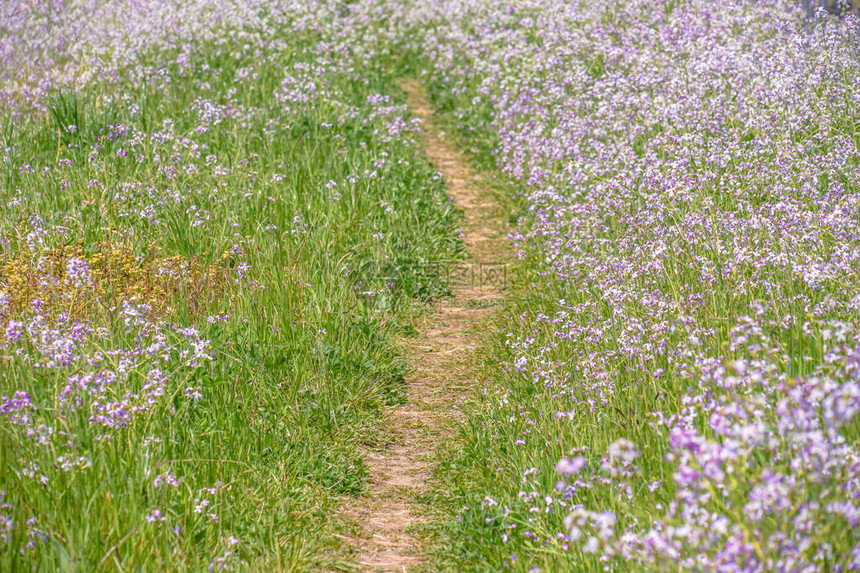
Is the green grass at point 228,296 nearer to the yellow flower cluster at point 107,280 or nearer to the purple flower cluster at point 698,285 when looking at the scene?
the yellow flower cluster at point 107,280

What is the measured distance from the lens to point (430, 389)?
5.91 metres

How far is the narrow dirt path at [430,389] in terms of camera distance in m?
4.37

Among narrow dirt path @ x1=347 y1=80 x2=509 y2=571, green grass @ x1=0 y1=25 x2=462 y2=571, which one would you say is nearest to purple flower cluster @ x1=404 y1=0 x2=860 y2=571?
narrow dirt path @ x1=347 y1=80 x2=509 y2=571

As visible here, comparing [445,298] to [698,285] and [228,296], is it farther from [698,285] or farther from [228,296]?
[698,285]

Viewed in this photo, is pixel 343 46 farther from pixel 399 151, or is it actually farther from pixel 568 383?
pixel 568 383

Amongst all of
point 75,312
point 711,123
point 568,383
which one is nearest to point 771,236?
point 568,383

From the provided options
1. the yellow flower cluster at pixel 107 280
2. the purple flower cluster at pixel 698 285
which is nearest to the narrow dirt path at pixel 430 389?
the purple flower cluster at pixel 698 285

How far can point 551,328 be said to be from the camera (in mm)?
5965

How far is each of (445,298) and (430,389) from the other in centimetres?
159

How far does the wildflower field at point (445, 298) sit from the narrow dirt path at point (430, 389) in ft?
0.35

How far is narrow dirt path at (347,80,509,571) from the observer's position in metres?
4.37

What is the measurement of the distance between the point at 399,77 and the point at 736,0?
6273 millimetres

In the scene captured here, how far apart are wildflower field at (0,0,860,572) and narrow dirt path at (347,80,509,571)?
0.35 ft

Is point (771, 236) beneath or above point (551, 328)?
above
